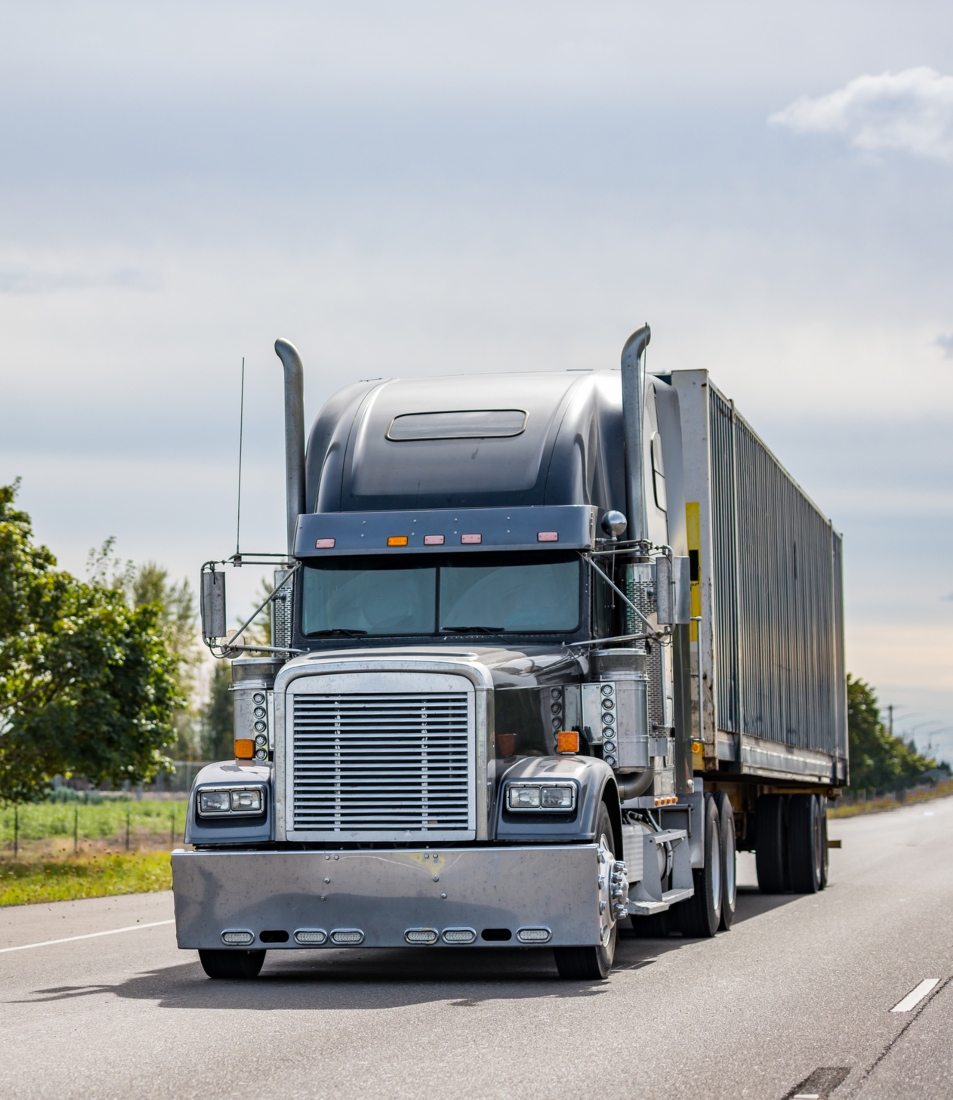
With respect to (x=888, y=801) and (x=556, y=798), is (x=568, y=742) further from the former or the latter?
(x=888, y=801)

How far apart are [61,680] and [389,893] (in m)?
20.7

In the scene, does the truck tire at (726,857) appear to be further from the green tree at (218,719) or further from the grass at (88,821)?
the green tree at (218,719)

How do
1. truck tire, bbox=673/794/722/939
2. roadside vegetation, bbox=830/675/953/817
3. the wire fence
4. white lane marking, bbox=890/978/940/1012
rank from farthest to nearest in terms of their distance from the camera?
roadside vegetation, bbox=830/675/953/817 < the wire fence < truck tire, bbox=673/794/722/939 < white lane marking, bbox=890/978/940/1012

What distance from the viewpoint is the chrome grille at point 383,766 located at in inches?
445

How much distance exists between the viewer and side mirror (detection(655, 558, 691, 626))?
12398mm

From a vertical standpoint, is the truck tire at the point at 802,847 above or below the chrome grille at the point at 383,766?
below

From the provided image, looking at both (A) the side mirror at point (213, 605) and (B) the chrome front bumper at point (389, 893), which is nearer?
(B) the chrome front bumper at point (389, 893)

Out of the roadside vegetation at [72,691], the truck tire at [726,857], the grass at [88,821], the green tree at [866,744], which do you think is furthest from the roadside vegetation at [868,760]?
the truck tire at [726,857]

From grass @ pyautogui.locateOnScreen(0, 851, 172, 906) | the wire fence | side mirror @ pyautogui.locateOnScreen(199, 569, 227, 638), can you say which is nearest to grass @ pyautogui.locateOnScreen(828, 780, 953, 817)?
the wire fence

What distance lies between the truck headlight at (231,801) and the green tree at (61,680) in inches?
735

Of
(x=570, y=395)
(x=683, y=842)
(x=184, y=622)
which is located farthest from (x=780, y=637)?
(x=184, y=622)

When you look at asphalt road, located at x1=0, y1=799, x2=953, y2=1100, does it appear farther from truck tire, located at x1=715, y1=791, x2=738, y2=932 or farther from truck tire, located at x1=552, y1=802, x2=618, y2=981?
truck tire, located at x1=715, y1=791, x2=738, y2=932

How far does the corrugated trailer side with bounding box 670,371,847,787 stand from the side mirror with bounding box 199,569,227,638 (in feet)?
15.1

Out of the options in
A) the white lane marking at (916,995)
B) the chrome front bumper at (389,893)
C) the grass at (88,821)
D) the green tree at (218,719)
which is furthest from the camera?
the green tree at (218,719)
